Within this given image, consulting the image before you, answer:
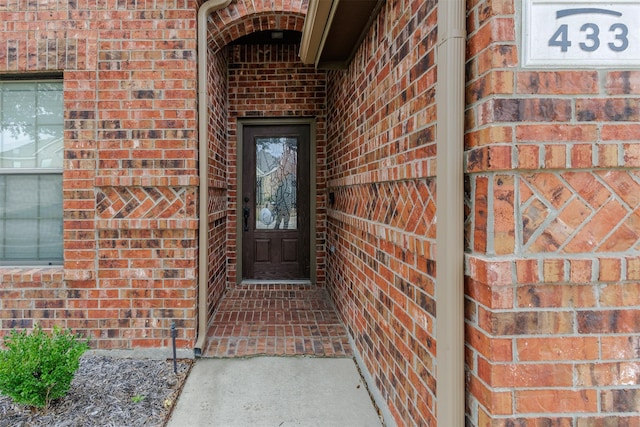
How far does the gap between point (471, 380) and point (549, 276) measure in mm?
459

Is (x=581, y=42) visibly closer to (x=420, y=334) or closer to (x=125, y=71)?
(x=420, y=334)

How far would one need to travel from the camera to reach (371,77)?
2682 mm

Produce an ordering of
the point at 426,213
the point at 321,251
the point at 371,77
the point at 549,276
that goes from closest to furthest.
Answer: the point at 549,276 → the point at 426,213 → the point at 371,77 → the point at 321,251

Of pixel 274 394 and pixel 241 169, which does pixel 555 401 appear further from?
pixel 241 169

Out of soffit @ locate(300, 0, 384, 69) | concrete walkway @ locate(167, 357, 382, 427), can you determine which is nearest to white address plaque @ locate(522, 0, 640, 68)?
soffit @ locate(300, 0, 384, 69)

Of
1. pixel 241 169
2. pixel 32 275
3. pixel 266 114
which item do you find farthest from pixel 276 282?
pixel 32 275

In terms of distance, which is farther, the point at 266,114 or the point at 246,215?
the point at 246,215

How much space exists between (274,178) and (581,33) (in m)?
4.27

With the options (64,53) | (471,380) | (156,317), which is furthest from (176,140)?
(471,380)

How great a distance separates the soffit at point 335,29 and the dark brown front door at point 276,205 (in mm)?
1765

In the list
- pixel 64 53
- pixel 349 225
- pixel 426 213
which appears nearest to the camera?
pixel 426 213

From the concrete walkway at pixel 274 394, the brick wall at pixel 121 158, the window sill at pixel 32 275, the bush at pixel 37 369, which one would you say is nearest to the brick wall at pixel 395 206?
the concrete walkway at pixel 274 394

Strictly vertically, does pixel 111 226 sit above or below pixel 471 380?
above

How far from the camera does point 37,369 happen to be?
7.61 ft
